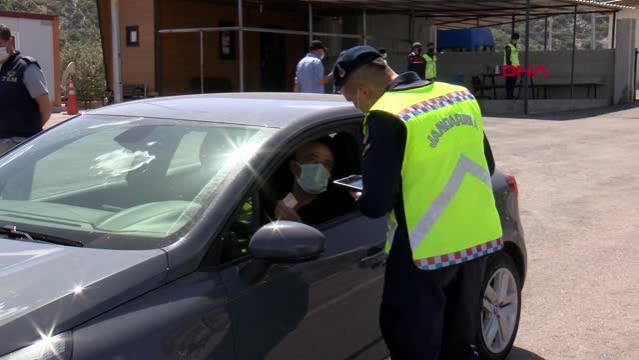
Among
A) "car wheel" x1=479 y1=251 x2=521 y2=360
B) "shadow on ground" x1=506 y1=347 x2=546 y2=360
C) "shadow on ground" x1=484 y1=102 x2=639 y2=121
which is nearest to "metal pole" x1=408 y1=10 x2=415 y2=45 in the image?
"shadow on ground" x1=484 y1=102 x2=639 y2=121

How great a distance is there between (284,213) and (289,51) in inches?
902

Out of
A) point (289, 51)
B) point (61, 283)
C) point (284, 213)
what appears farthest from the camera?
point (289, 51)

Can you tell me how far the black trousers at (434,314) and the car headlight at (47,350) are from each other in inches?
49.0

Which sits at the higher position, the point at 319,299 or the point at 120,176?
the point at 120,176

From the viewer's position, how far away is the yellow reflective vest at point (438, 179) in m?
2.74

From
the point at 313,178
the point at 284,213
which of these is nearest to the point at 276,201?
the point at 284,213

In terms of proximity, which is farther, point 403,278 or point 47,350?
point 403,278

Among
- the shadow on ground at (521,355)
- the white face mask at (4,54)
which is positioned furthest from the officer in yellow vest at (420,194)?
the white face mask at (4,54)

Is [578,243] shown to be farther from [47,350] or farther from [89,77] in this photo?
[89,77]

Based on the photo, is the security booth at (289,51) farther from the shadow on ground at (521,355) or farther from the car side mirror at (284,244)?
the car side mirror at (284,244)

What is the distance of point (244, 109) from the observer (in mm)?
3428

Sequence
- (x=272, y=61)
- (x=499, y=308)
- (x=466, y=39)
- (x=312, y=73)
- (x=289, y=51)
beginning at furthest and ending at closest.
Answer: (x=466, y=39) < (x=289, y=51) < (x=272, y=61) < (x=312, y=73) < (x=499, y=308)

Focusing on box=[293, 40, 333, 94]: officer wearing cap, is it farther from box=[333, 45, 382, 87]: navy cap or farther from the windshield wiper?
the windshield wiper

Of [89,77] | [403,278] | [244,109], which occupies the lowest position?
[403,278]
